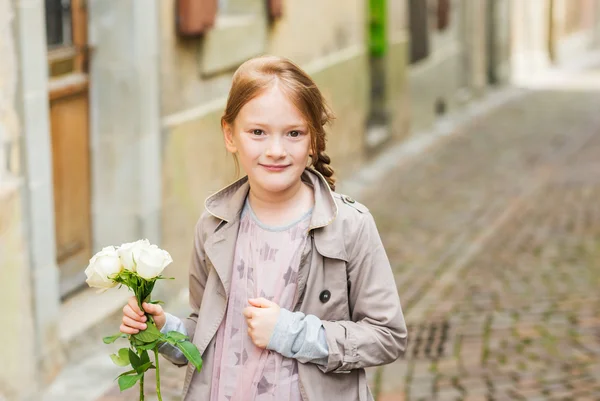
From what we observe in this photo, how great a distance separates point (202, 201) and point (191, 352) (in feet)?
16.0

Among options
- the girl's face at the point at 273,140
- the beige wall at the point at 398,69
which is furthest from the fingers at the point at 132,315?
the beige wall at the point at 398,69

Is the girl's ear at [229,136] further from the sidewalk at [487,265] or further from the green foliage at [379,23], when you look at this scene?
the green foliage at [379,23]

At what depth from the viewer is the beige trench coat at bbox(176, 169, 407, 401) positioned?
7.93 ft

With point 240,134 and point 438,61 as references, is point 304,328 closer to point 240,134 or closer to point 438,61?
point 240,134

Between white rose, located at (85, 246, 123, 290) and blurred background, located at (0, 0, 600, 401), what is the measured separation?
95.8 inches

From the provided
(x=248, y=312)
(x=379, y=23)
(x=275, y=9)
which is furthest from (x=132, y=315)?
(x=379, y=23)

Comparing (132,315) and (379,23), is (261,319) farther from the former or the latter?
(379,23)

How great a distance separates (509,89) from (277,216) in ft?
57.6

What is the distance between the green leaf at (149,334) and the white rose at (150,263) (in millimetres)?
137

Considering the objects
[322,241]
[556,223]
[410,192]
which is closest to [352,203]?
[322,241]

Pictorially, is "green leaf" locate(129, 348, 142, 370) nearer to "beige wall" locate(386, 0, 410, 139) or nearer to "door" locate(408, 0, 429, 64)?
"beige wall" locate(386, 0, 410, 139)

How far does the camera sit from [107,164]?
6.34 m

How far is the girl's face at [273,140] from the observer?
7.76ft

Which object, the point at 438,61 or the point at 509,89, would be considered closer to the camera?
the point at 438,61
